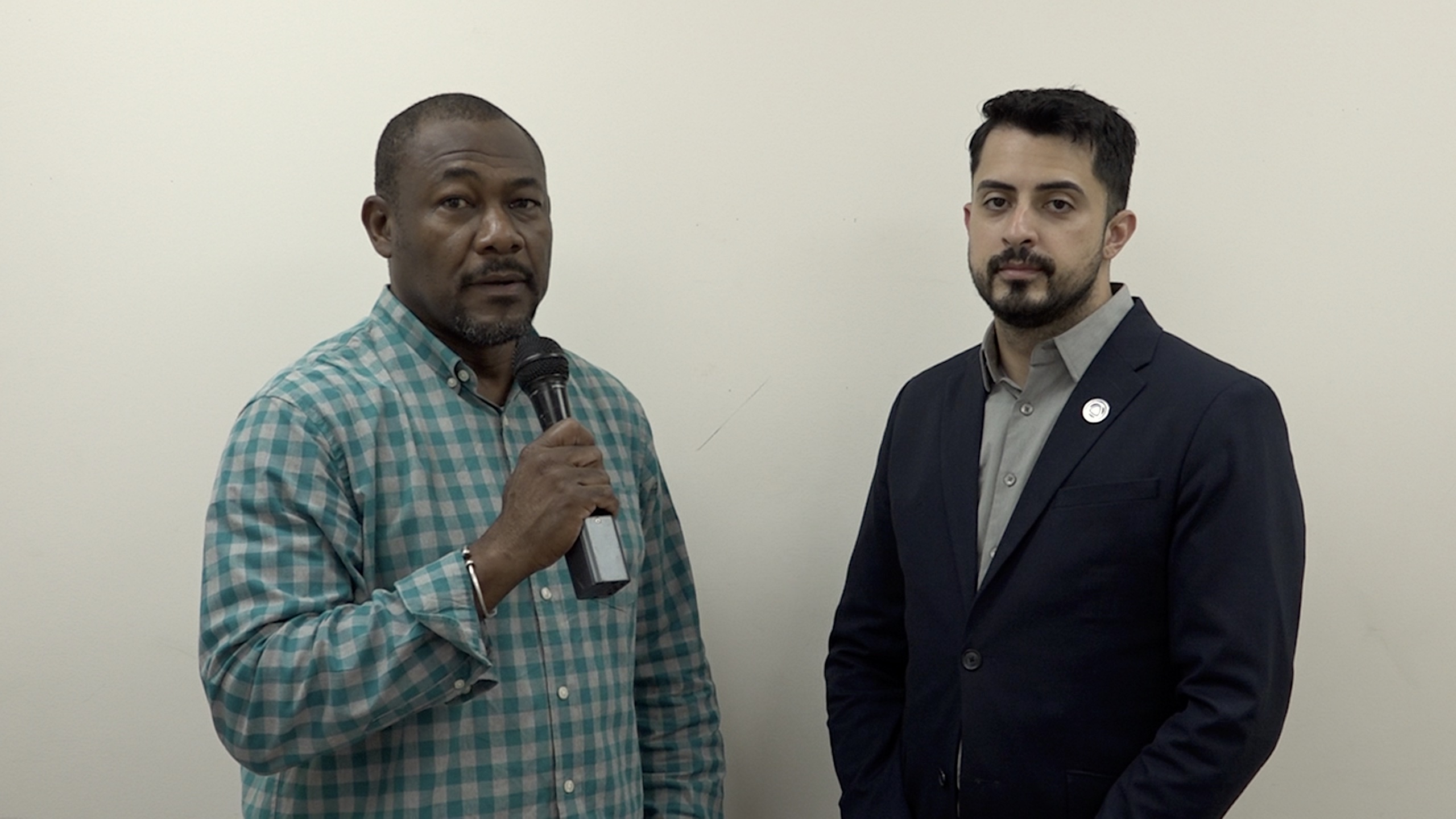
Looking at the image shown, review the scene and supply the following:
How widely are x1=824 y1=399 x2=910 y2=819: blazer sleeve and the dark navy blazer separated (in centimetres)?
8

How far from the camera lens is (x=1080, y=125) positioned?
171cm

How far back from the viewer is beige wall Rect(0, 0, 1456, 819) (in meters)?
1.92

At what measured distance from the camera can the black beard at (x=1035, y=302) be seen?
168 centimetres

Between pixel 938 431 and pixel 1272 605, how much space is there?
52 cm

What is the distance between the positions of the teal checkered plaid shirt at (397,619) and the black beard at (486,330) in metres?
0.04

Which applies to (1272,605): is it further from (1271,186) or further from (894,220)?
(894,220)

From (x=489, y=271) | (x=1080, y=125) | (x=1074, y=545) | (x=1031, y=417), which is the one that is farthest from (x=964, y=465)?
(x=489, y=271)

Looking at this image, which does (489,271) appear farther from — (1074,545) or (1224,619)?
(1224,619)

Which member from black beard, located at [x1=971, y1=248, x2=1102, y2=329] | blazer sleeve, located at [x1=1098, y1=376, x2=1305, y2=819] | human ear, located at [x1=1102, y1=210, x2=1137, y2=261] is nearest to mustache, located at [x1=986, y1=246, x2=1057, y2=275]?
black beard, located at [x1=971, y1=248, x2=1102, y2=329]

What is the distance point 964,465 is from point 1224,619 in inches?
16.0

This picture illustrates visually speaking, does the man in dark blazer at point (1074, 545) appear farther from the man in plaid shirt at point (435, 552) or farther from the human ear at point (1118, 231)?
the man in plaid shirt at point (435, 552)

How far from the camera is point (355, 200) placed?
2.08m

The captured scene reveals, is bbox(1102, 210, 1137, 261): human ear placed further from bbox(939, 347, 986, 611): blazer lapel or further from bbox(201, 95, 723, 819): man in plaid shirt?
bbox(201, 95, 723, 819): man in plaid shirt

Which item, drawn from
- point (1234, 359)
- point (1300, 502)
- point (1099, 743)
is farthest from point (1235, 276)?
point (1099, 743)
